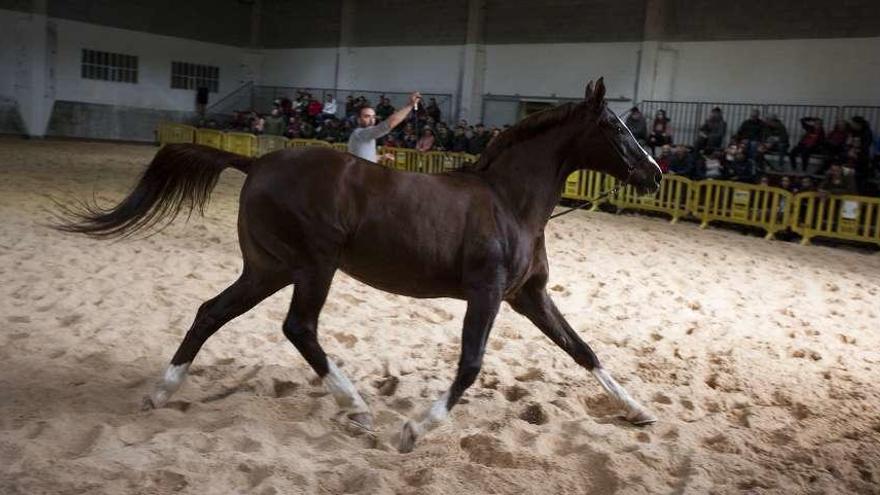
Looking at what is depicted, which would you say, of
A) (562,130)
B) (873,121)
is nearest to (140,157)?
(873,121)

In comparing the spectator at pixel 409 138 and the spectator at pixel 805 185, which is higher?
the spectator at pixel 409 138

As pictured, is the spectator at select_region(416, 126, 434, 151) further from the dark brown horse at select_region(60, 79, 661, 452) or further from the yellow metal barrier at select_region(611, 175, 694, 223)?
the dark brown horse at select_region(60, 79, 661, 452)

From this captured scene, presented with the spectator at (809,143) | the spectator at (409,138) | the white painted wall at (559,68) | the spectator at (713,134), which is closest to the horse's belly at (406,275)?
the spectator at (713,134)

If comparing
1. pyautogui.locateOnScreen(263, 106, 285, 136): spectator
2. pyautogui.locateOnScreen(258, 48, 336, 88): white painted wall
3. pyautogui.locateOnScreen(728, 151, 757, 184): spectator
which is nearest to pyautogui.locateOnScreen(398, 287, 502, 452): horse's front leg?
pyautogui.locateOnScreen(728, 151, 757, 184): spectator

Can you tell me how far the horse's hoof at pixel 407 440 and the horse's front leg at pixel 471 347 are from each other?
4 centimetres

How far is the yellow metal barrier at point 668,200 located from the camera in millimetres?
14930

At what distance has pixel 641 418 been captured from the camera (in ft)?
14.5

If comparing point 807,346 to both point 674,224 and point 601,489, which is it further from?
point 674,224

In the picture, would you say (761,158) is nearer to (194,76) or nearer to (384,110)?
(384,110)

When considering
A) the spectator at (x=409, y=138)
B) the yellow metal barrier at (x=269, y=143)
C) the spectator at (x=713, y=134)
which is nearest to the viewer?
the spectator at (x=713, y=134)

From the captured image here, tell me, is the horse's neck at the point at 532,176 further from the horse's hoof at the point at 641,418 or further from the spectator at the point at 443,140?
the spectator at the point at 443,140

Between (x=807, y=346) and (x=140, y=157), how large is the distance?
20347mm

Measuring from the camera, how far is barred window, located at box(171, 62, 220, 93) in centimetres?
3191

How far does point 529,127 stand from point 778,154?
1371 cm
